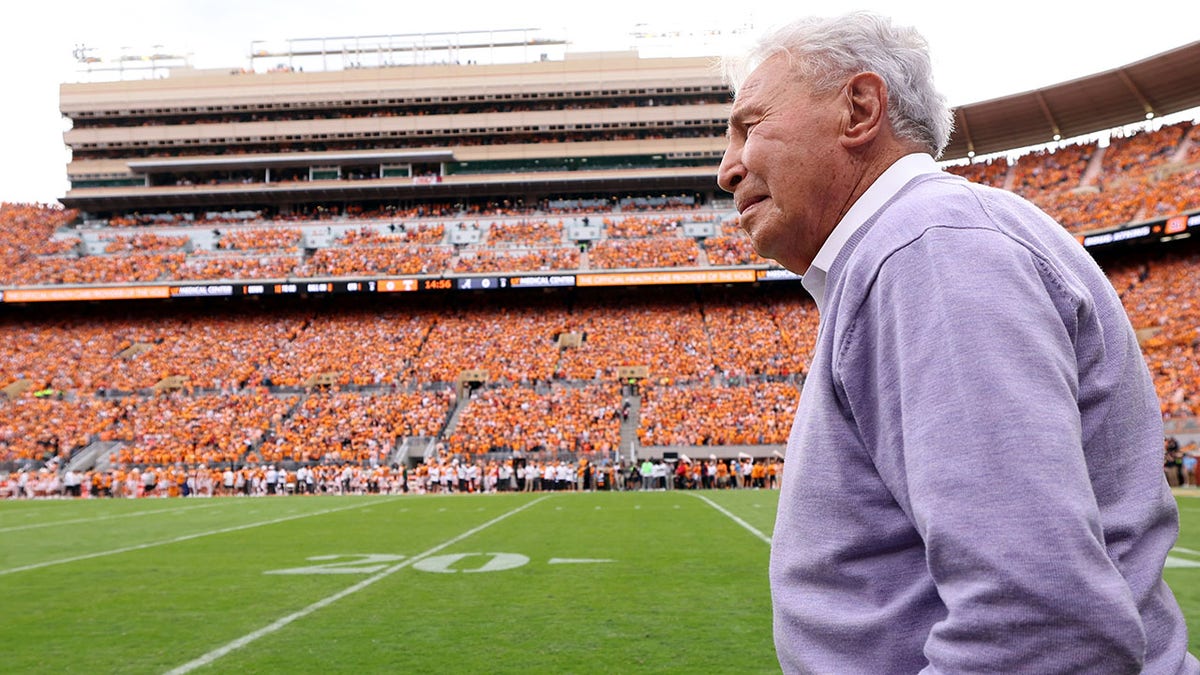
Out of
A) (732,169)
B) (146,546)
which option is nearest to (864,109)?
(732,169)

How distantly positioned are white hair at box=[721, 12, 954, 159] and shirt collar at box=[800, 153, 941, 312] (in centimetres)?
6

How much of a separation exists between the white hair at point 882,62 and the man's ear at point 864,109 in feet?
0.06

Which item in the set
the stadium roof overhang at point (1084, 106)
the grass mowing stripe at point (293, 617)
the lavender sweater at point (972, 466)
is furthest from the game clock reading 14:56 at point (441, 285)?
the lavender sweater at point (972, 466)

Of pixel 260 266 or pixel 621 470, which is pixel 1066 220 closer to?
pixel 621 470

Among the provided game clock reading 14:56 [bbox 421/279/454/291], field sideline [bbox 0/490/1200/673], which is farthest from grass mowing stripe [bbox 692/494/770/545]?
game clock reading 14:56 [bbox 421/279/454/291]

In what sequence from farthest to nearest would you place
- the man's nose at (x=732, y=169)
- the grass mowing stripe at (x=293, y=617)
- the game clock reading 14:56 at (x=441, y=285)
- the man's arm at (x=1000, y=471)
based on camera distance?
the game clock reading 14:56 at (x=441, y=285)
the grass mowing stripe at (x=293, y=617)
the man's nose at (x=732, y=169)
the man's arm at (x=1000, y=471)

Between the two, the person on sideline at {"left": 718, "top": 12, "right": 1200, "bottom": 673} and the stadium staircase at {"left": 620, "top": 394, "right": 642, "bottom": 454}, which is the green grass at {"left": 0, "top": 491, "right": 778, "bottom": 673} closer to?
the person on sideline at {"left": 718, "top": 12, "right": 1200, "bottom": 673}

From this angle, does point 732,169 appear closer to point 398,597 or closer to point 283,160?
point 398,597

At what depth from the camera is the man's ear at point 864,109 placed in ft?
4.37

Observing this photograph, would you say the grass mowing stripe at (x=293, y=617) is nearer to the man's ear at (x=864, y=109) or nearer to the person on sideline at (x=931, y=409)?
the person on sideline at (x=931, y=409)

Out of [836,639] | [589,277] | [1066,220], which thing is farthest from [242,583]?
[1066,220]

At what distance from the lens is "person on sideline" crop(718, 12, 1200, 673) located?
37.3 inches

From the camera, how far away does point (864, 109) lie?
4.41 ft

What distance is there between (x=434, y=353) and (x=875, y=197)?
128ft
